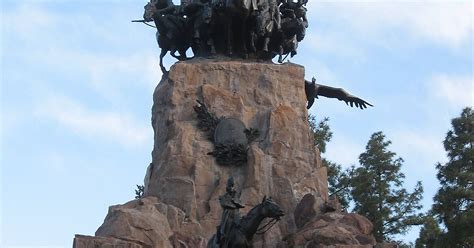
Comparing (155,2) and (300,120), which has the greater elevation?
(155,2)

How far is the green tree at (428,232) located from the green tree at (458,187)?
128 centimetres

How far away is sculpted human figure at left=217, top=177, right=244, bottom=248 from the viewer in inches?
543

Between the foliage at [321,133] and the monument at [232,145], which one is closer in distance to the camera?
the monument at [232,145]

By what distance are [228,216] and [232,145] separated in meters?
2.95

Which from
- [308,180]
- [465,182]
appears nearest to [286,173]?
[308,180]

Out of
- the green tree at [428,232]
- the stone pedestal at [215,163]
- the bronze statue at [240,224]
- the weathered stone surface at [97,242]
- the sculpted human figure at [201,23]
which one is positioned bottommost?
the weathered stone surface at [97,242]

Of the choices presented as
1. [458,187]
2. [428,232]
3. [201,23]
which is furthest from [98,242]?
[428,232]

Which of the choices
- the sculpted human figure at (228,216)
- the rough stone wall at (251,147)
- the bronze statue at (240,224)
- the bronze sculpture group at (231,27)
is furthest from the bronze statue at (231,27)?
the bronze statue at (240,224)

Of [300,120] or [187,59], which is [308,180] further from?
[187,59]

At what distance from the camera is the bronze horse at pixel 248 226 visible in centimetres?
1370

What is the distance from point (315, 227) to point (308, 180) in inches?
81.1

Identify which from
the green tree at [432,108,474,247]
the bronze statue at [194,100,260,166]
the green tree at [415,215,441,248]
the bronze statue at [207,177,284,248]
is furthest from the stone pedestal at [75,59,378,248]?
the green tree at [415,215,441,248]

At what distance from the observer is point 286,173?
54.6ft

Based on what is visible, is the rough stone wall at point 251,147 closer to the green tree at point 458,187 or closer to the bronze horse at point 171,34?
the bronze horse at point 171,34
